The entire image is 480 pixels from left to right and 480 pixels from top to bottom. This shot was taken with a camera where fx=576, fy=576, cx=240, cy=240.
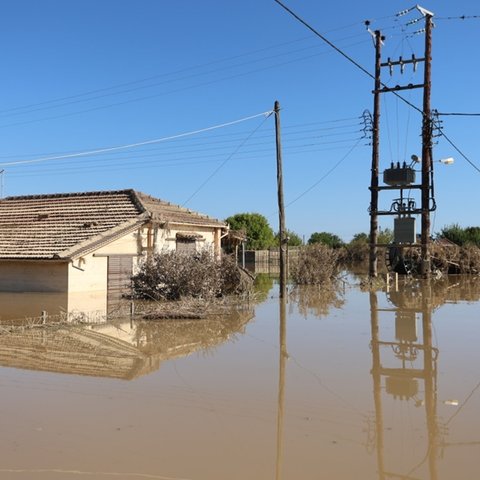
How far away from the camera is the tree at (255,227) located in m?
71.0

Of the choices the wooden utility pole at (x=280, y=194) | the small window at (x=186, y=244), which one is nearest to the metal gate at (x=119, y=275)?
the small window at (x=186, y=244)

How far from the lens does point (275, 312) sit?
18203 mm

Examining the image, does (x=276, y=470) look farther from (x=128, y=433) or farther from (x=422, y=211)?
(x=422, y=211)

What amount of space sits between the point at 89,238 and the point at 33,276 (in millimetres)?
2637

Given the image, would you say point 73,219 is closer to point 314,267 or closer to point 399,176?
point 314,267

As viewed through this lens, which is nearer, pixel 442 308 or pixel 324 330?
pixel 324 330

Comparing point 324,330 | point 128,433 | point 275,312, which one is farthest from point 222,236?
point 128,433

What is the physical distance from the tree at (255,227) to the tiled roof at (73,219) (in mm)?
41021

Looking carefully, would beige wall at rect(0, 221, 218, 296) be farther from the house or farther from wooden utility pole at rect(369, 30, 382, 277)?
wooden utility pole at rect(369, 30, 382, 277)

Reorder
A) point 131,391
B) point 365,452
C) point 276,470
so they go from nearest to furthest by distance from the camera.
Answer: point 276,470
point 365,452
point 131,391

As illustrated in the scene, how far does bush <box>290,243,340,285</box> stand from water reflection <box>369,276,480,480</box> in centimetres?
831

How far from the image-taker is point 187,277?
2003 cm

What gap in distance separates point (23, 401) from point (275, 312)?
1108cm

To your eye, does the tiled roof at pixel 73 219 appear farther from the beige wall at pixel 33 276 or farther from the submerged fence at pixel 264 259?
the submerged fence at pixel 264 259
